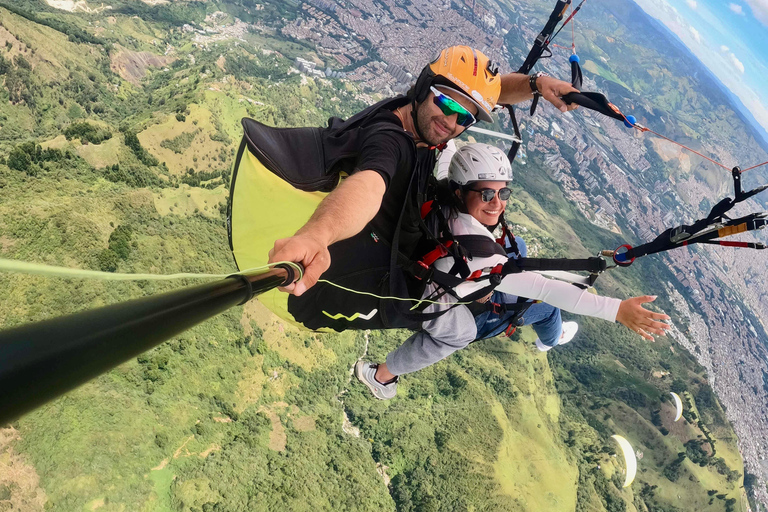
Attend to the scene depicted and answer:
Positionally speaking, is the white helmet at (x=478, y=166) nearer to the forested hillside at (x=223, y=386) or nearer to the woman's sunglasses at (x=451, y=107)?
the woman's sunglasses at (x=451, y=107)

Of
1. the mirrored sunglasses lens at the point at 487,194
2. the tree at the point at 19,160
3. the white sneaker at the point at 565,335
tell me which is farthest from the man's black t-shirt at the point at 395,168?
the tree at the point at 19,160

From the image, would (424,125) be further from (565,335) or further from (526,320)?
(565,335)

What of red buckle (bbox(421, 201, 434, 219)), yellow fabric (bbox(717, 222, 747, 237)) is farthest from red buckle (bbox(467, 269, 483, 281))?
yellow fabric (bbox(717, 222, 747, 237))

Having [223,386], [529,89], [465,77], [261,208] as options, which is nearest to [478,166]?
[465,77]

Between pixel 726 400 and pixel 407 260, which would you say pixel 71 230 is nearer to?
pixel 407 260

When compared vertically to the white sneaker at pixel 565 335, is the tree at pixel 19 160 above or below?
below

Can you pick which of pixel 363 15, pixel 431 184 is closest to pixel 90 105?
pixel 431 184
